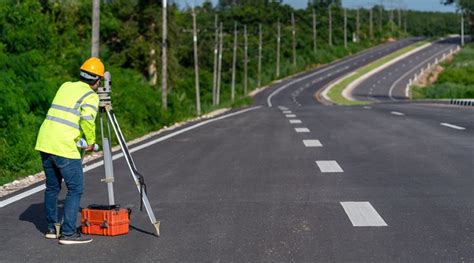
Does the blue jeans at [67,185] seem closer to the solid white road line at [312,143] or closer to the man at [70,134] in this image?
the man at [70,134]

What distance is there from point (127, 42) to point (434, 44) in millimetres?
99527

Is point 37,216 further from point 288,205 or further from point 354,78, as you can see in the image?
point 354,78

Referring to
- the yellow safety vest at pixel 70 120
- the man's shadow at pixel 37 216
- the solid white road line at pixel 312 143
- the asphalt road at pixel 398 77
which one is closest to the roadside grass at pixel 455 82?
the asphalt road at pixel 398 77

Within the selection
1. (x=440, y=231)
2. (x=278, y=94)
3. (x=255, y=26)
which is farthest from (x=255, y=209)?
(x=255, y=26)

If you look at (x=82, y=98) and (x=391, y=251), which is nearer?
(x=391, y=251)

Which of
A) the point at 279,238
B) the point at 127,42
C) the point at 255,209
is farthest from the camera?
the point at 127,42

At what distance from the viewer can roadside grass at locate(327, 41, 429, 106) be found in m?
76.7

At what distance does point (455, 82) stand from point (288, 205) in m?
88.5

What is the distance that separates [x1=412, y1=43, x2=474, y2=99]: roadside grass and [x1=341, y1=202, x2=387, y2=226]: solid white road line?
2422 inches

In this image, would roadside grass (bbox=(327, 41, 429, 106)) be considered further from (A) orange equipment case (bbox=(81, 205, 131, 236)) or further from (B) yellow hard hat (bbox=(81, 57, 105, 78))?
(B) yellow hard hat (bbox=(81, 57, 105, 78))

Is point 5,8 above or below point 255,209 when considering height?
above

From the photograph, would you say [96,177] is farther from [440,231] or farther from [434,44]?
[434,44]

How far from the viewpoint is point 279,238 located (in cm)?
757

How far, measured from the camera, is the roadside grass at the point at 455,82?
249ft
